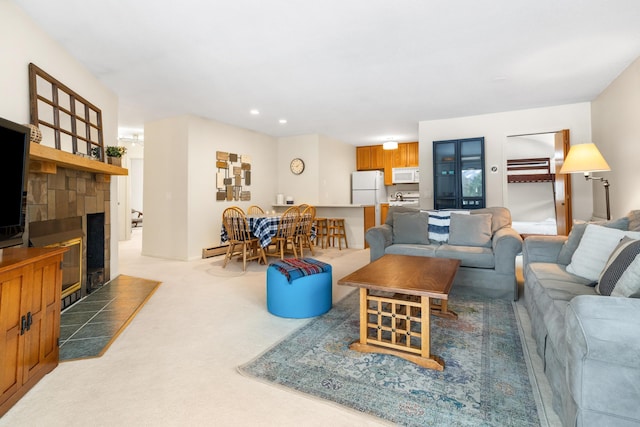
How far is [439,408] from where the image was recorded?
1.42 m

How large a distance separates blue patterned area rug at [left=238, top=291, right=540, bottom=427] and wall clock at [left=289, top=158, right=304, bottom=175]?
185 inches

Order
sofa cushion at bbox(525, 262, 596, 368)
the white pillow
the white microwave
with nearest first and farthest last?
sofa cushion at bbox(525, 262, 596, 368) < the white pillow < the white microwave

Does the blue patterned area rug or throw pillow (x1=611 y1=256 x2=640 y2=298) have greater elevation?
throw pillow (x1=611 y1=256 x2=640 y2=298)

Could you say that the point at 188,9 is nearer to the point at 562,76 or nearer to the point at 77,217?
the point at 77,217

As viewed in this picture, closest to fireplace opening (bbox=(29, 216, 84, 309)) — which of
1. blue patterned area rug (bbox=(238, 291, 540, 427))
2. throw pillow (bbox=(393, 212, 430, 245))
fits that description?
blue patterned area rug (bbox=(238, 291, 540, 427))

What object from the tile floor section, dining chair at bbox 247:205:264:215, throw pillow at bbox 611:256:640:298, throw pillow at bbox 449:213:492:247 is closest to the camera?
throw pillow at bbox 611:256:640:298

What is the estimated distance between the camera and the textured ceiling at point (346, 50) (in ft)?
7.50

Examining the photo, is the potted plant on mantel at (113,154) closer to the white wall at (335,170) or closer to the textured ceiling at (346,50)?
the textured ceiling at (346,50)

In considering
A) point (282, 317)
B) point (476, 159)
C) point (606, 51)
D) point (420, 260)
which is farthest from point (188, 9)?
point (476, 159)

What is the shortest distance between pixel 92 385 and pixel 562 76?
5042 millimetres

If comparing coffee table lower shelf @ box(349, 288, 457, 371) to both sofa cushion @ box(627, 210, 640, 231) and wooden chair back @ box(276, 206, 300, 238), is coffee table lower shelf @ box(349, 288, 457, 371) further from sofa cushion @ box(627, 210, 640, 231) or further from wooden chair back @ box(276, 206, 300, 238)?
wooden chair back @ box(276, 206, 300, 238)

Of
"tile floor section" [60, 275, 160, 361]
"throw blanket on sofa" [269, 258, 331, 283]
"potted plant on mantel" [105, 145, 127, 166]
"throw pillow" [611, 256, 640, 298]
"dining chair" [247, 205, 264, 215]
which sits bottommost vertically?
"tile floor section" [60, 275, 160, 361]

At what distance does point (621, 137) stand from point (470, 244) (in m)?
2.08

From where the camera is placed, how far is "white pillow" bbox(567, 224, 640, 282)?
1.93 m
